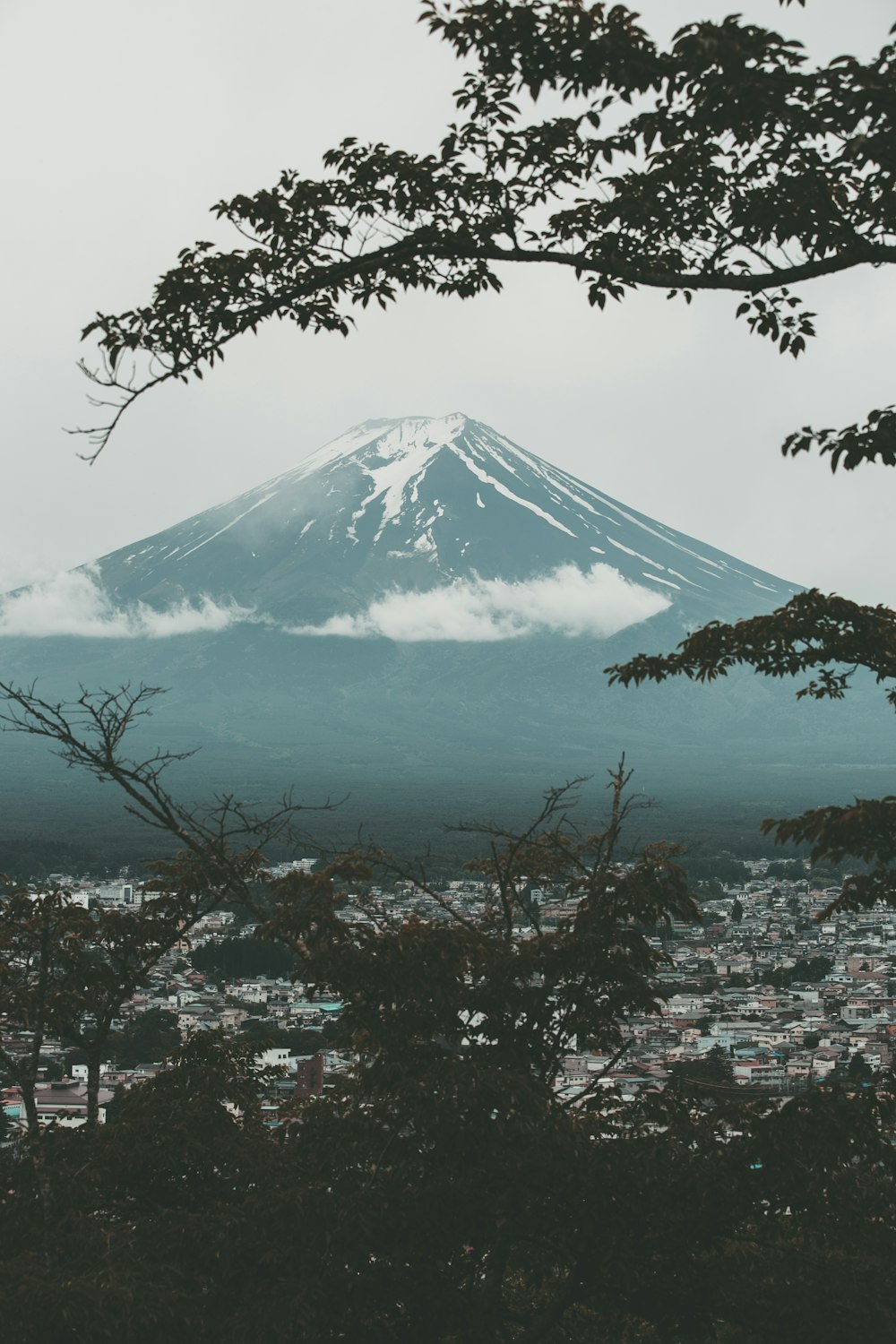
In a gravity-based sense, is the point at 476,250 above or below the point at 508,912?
above

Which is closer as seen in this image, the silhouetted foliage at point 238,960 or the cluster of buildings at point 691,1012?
the cluster of buildings at point 691,1012

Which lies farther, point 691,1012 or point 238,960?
point 238,960

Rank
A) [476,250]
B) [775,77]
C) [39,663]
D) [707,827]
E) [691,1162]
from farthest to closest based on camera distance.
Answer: [39,663], [707,827], [691,1162], [476,250], [775,77]

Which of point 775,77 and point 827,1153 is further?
point 827,1153

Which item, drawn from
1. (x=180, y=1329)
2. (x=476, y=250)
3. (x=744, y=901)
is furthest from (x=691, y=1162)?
(x=744, y=901)

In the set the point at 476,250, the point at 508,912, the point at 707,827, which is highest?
the point at 476,250

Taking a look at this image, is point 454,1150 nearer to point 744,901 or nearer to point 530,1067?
point 530,1067

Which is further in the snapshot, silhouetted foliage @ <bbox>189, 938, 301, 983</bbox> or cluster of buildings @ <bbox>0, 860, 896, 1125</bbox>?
silhouetted foliage @ <bbox>189, 938, 301, 983</bbox>

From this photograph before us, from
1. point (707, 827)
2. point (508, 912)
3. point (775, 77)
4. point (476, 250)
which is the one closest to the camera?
point (775, 77)

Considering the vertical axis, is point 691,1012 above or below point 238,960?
below
